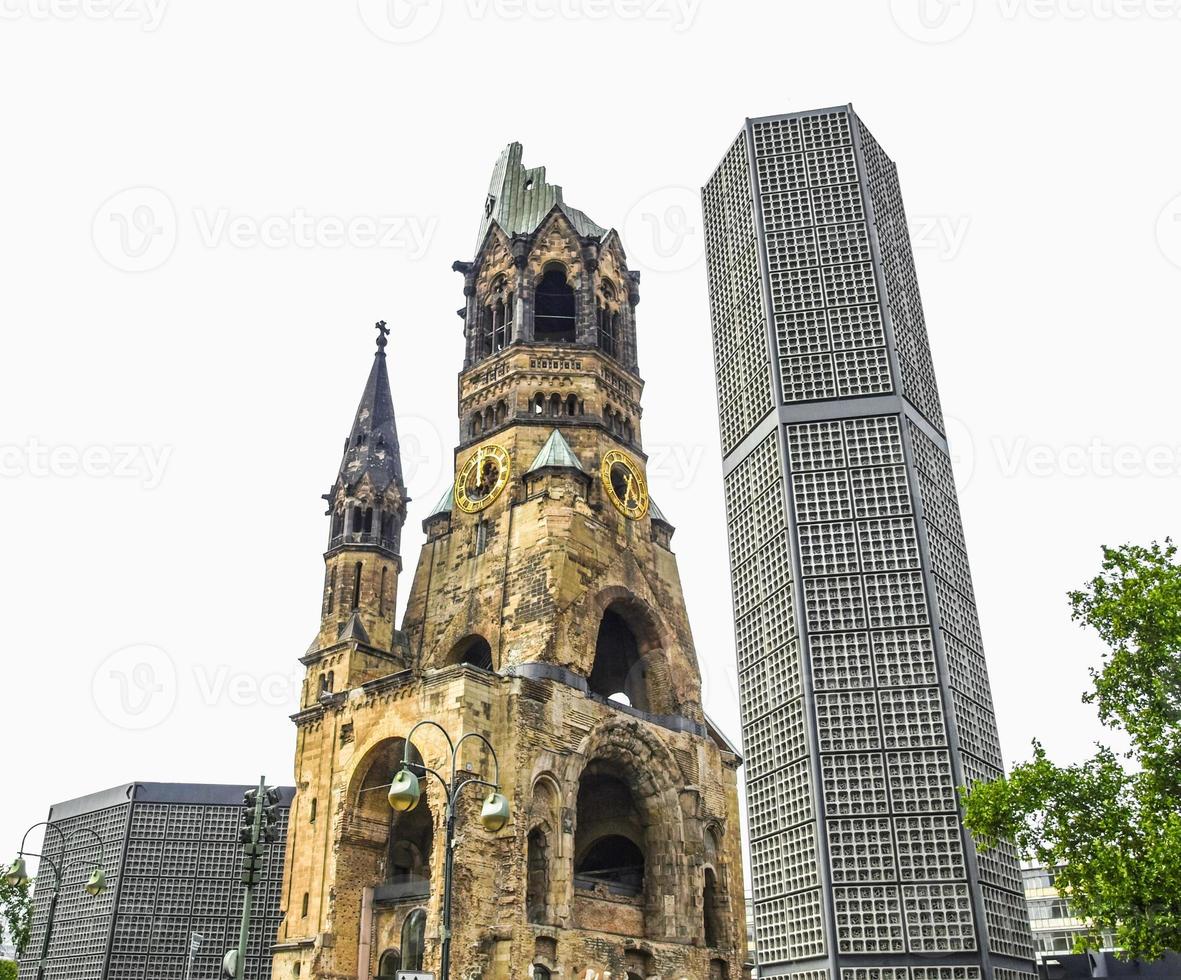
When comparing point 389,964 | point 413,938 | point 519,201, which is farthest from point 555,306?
point 389,964

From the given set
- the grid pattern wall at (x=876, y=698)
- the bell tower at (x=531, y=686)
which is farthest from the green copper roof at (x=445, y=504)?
the grid pattern wall at (x=876, y=698)

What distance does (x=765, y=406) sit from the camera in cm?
3042

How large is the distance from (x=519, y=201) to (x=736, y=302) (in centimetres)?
2513

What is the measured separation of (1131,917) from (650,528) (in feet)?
102

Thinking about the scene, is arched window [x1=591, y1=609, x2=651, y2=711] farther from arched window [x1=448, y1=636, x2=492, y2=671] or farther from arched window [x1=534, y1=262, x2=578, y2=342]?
arched window [x1=534, y1=262, x2=578, y2=342]

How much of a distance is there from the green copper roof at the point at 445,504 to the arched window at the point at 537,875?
16.2m

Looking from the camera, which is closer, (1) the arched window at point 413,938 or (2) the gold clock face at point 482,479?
(1) the arched window at point 413,938

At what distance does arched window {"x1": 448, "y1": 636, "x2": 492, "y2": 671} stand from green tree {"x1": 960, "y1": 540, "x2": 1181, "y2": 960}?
25.3m

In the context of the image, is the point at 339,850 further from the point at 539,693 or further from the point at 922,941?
the point at 922,941

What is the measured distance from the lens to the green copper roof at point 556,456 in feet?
147

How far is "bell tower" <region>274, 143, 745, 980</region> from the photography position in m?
37.1

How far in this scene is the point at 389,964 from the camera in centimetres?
3803

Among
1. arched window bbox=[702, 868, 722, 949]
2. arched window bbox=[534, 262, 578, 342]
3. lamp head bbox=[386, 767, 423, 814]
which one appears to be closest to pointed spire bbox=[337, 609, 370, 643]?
arched window bbox=[534, 262, 578, 342]

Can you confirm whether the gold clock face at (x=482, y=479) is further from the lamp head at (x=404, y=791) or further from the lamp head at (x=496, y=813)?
the lamp head at (x=404, y=791)
